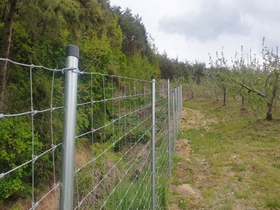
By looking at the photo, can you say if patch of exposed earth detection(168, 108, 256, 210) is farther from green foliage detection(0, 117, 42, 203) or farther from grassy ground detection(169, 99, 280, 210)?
green foliage detection(0, 117, 42, 203)

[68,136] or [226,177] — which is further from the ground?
[68,136]

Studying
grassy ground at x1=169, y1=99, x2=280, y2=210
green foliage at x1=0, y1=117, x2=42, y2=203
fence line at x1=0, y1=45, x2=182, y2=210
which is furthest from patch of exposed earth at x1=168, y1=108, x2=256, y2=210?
green foliage at x1=0, y1=117, x2=42, y2=203

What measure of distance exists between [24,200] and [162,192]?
16.6ft

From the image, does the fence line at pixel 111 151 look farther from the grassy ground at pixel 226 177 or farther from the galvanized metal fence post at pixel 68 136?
the grassy ground at pixel 226 177

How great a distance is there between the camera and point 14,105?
6.00 m

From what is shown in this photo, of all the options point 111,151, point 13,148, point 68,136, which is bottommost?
point 13,148

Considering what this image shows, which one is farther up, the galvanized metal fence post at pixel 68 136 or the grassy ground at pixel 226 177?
the galvanized metal fence post at pixel 68 136

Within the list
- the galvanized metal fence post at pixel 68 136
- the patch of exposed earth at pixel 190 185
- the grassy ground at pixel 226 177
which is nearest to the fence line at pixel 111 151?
the galvanized metal fence post at pixel 68 136

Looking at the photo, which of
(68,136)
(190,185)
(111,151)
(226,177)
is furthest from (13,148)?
(68,136)

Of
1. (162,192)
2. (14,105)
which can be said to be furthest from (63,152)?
(14,105)

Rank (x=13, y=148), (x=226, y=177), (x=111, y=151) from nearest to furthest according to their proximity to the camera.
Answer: (x=226, y=177), (x=111, y=151), (x=13, y=148)

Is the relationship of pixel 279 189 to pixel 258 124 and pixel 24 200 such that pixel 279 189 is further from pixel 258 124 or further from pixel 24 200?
pixel 24 200

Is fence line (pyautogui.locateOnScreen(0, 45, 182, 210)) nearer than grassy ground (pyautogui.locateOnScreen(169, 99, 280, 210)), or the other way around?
fence line (pyautogui.locateOnScreen(0, 45, 182, 210))

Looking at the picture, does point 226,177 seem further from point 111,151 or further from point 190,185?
point 111,151
